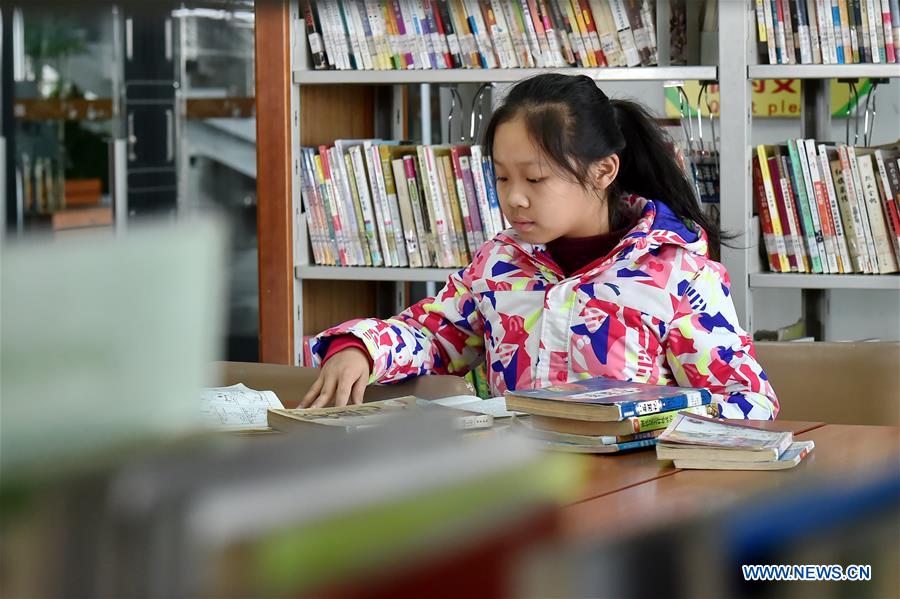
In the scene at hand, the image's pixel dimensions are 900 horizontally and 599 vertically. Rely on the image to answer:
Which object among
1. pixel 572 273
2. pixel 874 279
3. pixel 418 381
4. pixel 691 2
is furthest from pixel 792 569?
pixel 691 2

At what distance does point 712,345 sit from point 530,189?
362 mm

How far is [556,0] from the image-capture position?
2.42 meters

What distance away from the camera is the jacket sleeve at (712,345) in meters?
1.58

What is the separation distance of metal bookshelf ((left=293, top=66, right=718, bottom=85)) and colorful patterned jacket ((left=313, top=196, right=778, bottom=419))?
1.96ft

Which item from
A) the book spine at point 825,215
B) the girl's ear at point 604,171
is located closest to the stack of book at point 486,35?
the book spine at point 825,215

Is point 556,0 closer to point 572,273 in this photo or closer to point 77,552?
point 572,273

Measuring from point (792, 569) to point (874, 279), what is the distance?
90.6 inches

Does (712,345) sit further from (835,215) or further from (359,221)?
(359,221)

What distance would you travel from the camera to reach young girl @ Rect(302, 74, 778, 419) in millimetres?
1675

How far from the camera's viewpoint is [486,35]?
2473mm

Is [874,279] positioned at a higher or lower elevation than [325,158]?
lower

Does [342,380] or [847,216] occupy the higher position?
[847,216]

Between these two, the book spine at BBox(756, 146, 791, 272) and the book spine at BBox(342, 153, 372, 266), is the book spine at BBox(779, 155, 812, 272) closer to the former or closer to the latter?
the book spine at BBox(756, 146, 791, 272)

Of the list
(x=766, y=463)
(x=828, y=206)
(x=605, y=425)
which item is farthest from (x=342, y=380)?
(x=828, y=206)
